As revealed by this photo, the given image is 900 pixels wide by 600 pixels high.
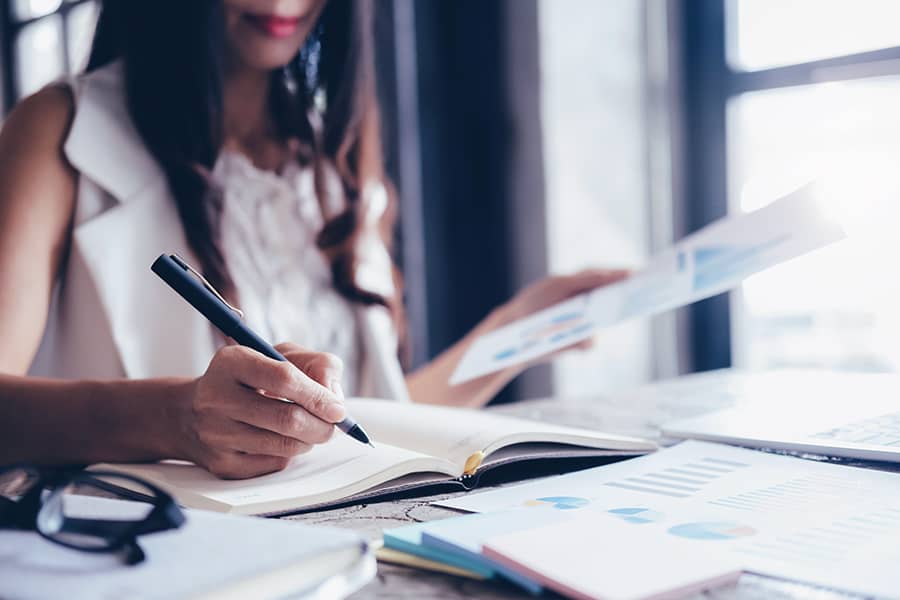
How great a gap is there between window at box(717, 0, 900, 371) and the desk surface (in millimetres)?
611

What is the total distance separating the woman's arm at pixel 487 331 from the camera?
1.14m

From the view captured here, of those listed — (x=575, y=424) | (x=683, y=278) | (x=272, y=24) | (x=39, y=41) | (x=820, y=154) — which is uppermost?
(x=39, y=41)

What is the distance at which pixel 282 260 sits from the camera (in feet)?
4.00

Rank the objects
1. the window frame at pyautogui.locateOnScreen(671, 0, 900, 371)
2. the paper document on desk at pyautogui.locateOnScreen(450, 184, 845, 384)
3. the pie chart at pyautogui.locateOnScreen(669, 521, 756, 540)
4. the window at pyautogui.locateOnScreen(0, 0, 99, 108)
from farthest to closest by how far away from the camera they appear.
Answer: the window at pyautogui.locateOnScreen(0, 0, 99, 108), the window frame at pyautogui.locateOnScreen(671, 0, 900, 371), the paper document on desk at pyautogui.locateOnScreen(450, 184, 845, 384), the pie chart at pyautogui.locateOnScreen(669, 521, 756, 540)

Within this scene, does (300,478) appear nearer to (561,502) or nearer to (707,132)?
(561,502)

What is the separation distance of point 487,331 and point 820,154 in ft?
2.65

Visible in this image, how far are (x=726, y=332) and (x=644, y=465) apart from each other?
123 centimetres

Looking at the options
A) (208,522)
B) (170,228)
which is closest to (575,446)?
(208,522)

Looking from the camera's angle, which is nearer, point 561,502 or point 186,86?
point 561,502

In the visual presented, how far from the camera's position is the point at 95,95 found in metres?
1.04

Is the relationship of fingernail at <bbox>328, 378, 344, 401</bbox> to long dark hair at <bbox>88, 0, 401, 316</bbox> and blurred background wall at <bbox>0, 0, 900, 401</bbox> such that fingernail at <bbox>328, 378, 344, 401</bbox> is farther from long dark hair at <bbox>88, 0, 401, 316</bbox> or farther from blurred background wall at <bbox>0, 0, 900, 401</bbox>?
blurred background wall at <bbox>0, 0, 900, 401</bbox>

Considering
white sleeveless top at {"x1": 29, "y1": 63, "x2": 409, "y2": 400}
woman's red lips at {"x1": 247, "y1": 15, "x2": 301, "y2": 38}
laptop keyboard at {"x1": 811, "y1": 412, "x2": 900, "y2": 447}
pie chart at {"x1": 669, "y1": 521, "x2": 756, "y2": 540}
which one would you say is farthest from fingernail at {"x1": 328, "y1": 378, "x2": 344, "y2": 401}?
woman's red lips at {"x1": 247, "y1": 15, "x2": 301, "y2": 38}

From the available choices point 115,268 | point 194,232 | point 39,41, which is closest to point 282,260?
point 194,232

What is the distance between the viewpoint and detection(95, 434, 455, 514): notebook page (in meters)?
0.51
